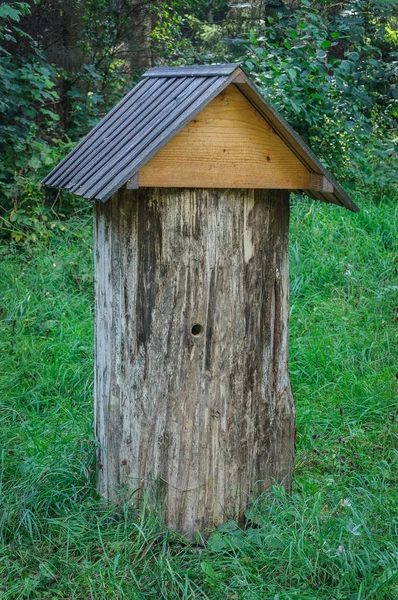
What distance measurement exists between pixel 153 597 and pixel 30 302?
364 cm

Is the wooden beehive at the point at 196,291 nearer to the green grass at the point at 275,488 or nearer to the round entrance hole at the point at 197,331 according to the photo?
the round entrance hole at the point at 197,331

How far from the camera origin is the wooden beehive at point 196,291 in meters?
3.33

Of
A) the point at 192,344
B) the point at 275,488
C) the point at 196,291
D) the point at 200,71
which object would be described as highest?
the point at 200,71

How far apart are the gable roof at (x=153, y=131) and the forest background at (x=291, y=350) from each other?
1397 mm

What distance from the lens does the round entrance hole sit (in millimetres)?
3457

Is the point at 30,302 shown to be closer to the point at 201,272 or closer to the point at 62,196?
the point at 62,196

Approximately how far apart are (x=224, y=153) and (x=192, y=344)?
823mm

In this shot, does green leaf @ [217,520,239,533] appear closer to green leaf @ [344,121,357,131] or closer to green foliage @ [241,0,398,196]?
green foliage @ [241,0,398,196]

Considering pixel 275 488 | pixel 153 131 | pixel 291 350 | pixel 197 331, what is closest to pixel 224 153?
pixel 153 131

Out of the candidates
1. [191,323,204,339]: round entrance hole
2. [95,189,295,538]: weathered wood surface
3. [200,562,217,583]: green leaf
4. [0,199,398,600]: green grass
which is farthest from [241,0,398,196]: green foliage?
[200,562,217,583]: green leaf

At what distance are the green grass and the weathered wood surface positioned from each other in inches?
7.6

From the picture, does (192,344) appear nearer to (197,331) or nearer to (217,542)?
(197,331)

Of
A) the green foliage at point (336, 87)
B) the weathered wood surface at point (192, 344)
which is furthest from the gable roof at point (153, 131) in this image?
the green foliage at point (336, 87)

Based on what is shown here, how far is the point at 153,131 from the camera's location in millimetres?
3244
